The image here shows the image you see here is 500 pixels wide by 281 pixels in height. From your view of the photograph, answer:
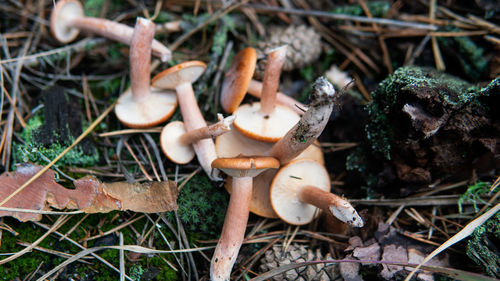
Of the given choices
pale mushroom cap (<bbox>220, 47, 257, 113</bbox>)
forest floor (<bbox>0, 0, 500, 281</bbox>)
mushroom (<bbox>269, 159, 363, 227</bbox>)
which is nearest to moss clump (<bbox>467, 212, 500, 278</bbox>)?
forest floor (<bbox>0, 0, 500, 281</bbox>)

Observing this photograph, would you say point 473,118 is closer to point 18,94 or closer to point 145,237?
point 145,237

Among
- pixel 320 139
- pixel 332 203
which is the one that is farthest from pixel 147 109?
pixel 332 203

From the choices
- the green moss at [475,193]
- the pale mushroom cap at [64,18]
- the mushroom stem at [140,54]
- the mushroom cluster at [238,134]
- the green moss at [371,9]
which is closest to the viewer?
the mushroom cluster at [238,134]

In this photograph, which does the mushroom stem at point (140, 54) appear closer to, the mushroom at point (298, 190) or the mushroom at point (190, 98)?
the mushroom at point (190, 98)

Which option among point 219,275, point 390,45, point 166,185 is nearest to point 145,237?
point 166,185

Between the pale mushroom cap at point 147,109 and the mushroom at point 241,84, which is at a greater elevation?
the mushroom at point 241,84

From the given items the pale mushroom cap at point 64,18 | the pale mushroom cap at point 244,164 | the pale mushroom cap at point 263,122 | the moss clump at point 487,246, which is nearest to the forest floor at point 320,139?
the moss clump at point 487,246
